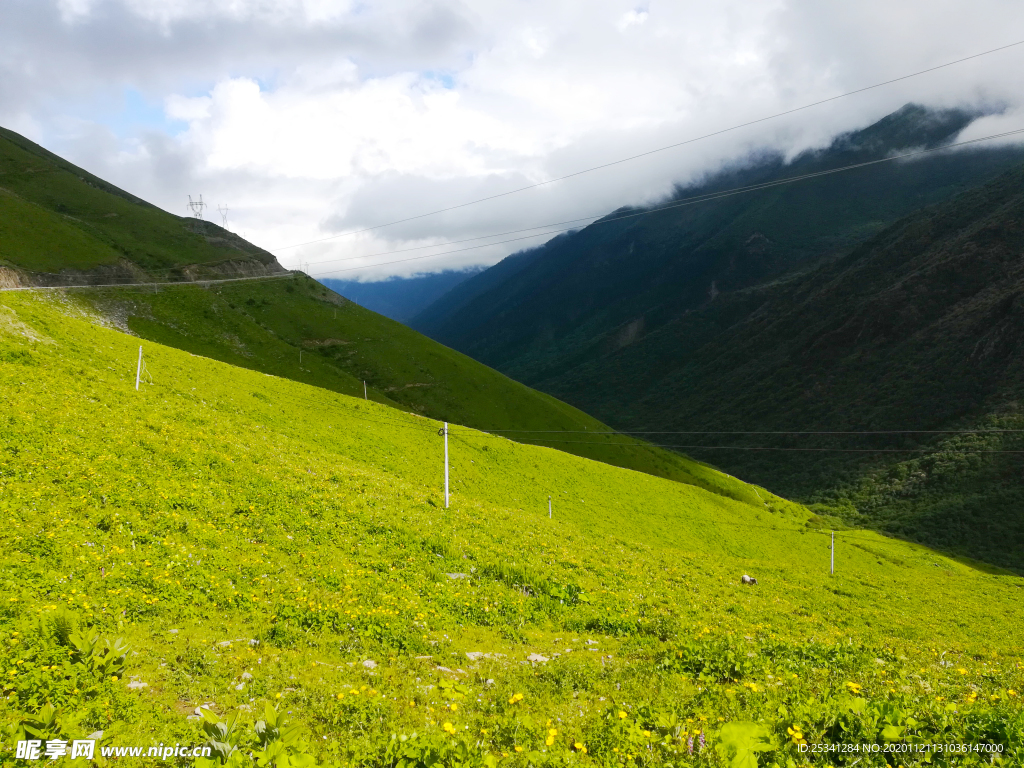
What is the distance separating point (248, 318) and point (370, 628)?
314 ft

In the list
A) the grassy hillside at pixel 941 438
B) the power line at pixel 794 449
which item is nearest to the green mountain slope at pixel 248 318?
the power line at pixel 794 449

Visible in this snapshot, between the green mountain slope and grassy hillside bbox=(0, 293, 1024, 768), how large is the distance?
181 ft

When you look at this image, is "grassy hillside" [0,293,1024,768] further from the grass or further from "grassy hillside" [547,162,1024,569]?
"grassy hillside" [547,162,1024,569]

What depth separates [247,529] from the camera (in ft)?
58.2

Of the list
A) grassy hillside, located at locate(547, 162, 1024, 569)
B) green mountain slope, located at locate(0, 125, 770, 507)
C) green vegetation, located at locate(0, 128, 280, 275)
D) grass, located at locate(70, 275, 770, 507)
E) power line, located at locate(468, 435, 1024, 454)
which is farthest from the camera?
grassy hillside, located at locate(547, 162, 1024, 569)

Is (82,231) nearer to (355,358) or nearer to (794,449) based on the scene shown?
(355,358)

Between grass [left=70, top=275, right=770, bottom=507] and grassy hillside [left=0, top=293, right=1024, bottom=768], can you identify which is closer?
grassy hillside [left=0, top=293, right=1024, bottom=768]

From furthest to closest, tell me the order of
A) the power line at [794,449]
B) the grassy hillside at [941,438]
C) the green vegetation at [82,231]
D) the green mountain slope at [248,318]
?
1. the grassy hillside at [941,438]
2. the power line at [794,449]
3. the green vegetation at [82,231]
4. the green mountain slope at [248,318]

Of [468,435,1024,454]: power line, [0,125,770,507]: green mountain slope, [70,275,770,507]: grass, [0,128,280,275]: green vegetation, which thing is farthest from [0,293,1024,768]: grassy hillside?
[0,128,280,275]: green vegetation

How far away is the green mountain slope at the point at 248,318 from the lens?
83.8m

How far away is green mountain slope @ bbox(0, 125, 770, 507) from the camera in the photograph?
83.8 m

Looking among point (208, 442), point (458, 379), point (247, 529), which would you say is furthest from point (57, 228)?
point (247, 529)

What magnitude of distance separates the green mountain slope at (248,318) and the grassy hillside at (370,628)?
55288mm

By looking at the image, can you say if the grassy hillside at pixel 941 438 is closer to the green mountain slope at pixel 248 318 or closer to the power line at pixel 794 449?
the power line at pixel 794 449
